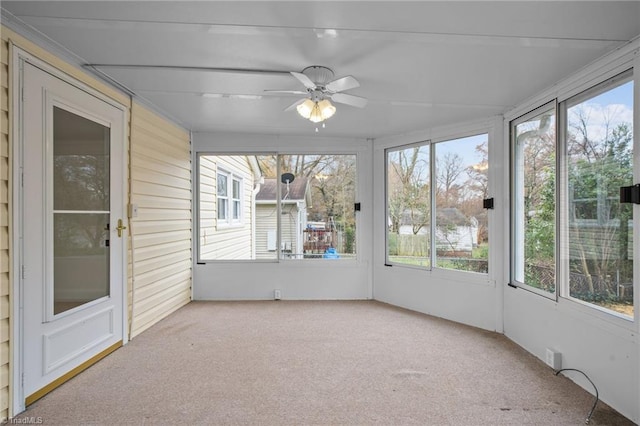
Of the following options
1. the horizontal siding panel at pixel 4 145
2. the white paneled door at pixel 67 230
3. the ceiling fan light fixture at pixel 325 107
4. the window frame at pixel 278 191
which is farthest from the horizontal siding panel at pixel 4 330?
the window frame at pixel 278 191

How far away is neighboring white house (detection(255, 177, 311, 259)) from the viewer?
4.99 meters

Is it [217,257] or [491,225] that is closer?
[491,225]

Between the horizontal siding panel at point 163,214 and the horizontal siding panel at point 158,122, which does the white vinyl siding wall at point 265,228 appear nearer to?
the horizontal siding panel at point 163,214

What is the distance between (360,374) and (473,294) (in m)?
1.92

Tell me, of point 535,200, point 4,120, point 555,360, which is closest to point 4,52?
point 4,120

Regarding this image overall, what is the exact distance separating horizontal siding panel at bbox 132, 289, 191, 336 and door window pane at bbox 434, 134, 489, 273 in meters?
3.46

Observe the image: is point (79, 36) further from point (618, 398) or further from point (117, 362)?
point (618, 398)

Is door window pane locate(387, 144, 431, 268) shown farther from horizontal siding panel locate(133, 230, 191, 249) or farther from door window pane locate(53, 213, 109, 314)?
door window pane locate(53, 213, 109, 314)

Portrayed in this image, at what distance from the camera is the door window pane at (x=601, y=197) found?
2.29 metres

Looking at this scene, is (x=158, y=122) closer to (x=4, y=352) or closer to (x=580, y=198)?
(x=4, y=352)

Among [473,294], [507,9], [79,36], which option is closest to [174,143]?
[79,36]

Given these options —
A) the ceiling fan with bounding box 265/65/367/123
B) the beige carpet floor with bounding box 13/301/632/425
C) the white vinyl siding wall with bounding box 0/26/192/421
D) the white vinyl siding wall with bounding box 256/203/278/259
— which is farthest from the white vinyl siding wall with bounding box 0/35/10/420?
the white vinyl siding wall with bounding box 256/203/278/259

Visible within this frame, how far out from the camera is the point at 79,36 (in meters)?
2.23

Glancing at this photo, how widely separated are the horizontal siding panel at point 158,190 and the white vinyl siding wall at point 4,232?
1.29 metres
